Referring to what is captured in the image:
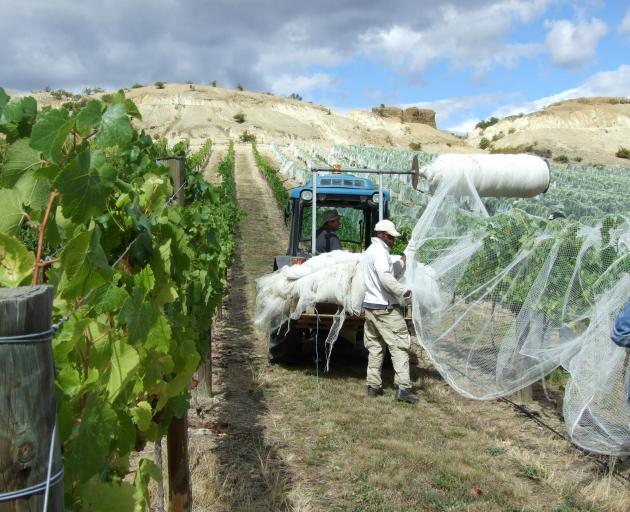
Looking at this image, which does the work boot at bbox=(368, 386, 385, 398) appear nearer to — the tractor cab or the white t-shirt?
the white t-shirt

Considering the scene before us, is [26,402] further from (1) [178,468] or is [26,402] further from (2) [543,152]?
(2) [543,152]

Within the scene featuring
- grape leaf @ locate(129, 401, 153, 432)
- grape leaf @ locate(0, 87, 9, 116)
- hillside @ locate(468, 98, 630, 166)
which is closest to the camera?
grape leaf @ locate(0, 87, 9, 116)

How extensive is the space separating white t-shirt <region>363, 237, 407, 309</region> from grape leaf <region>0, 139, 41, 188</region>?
457 centimetres

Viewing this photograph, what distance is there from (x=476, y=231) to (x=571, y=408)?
1928 mm

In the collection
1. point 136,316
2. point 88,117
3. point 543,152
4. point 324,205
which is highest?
point 543,152

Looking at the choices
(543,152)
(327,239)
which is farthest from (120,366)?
(543,152)

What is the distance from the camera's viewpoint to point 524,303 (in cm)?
541

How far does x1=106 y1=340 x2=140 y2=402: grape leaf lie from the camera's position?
6.16 feet

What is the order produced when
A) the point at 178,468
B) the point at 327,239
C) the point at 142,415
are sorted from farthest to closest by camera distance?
the point at 327,239
the point at 178,468
the point at 142,415

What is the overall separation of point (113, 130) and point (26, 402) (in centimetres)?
70

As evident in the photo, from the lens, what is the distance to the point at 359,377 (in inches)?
287

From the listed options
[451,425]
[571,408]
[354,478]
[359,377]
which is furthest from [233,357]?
[571,408]

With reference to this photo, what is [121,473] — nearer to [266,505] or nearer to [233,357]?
[266,505]

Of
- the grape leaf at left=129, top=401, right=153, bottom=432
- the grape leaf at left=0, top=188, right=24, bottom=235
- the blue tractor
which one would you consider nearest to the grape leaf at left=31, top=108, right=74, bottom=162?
the grape leaf at left=0, top=188, right=24, bottom=235
